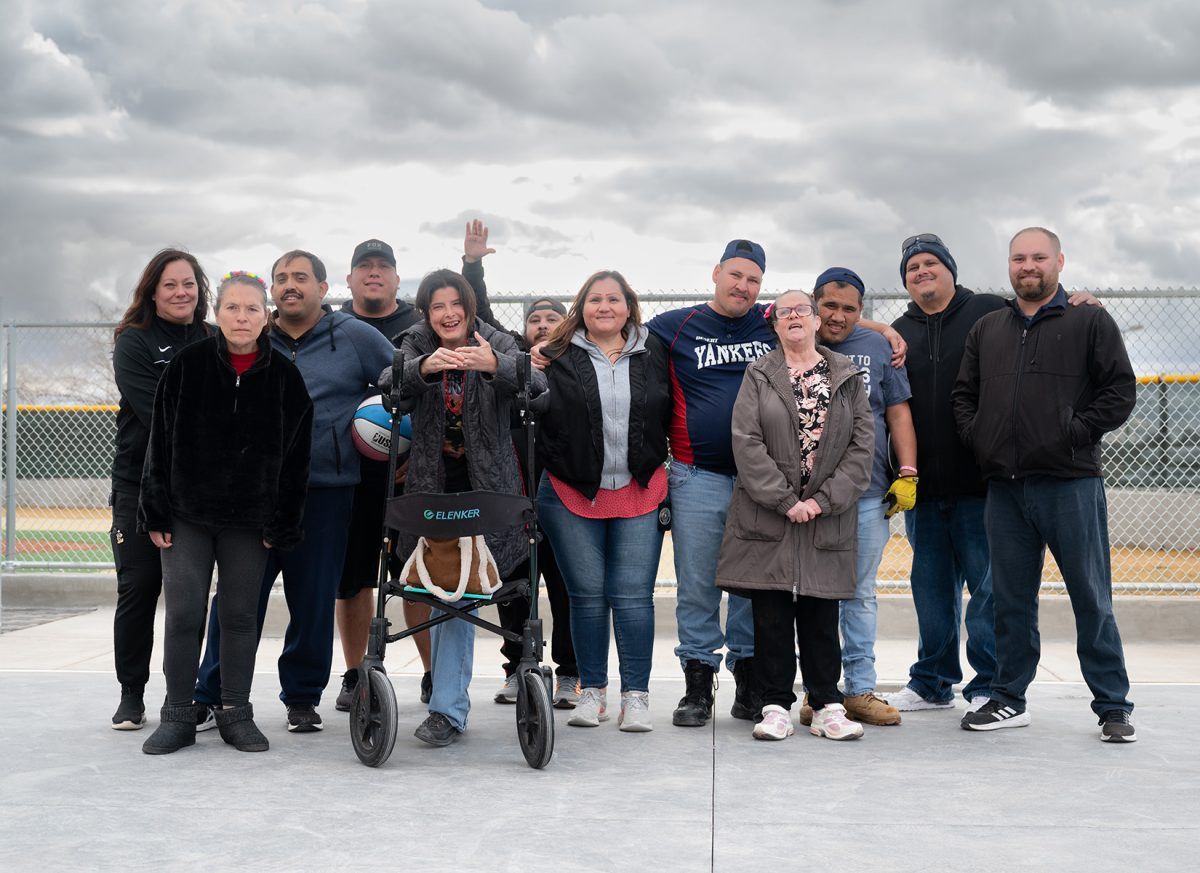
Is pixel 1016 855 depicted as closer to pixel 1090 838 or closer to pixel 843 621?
pixel 1090 838

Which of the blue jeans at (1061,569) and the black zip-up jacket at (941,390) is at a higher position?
the black zip-up jacket at (941,390)

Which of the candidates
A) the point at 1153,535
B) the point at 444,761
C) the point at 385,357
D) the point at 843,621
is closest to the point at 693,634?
the point at 843,621

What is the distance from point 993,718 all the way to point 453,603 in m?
2.50

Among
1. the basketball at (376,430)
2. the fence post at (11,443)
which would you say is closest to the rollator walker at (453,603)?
the basketball at (376,430)

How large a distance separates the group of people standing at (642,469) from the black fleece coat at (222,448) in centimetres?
1

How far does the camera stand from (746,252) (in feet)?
18.2

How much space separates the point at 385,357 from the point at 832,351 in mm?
2007

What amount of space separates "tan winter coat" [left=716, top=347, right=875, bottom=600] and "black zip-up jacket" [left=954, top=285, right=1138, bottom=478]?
60 cm

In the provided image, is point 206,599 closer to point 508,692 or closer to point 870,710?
point 508,692

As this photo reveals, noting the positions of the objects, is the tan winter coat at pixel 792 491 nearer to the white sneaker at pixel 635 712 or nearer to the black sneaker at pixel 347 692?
the white sneaker at pixel 635 712

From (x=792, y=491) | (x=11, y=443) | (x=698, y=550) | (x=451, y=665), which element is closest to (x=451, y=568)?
(x=451, y=665)

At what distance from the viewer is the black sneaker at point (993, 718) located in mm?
5496

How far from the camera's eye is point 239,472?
4957 millimetres

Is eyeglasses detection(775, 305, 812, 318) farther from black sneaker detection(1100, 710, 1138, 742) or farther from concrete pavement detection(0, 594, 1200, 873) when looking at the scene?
black sneaker detection(1100, 710, 1138, 742)
